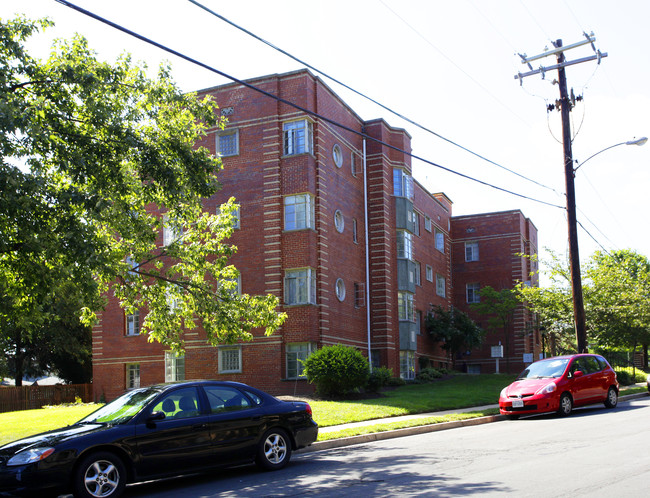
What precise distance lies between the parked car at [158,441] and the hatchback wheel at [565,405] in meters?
8.57

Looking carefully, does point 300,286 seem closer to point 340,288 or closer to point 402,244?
point 340,288

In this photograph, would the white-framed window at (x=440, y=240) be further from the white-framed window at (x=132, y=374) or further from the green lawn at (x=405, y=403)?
the white-framed window at (x=132, y=374)

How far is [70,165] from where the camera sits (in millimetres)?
13023

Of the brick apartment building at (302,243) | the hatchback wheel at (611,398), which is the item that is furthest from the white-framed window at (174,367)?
the hatchback wheel at (611,398)

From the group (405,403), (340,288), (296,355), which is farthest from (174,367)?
(405,403)

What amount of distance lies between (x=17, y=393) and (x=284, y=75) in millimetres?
20066

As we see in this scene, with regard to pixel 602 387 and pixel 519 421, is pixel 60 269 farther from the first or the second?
pixel 602 387

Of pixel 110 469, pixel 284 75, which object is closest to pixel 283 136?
pixel 284 75

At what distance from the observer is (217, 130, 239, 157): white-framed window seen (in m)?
29.4

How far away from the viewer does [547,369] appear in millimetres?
18281

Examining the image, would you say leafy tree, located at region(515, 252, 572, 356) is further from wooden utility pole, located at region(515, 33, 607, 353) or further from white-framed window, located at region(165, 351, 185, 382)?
white-framed window, located at region(165, 351, 185, 382)

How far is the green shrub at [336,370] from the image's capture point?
23.6 meters

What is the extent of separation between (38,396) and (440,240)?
25.5 m

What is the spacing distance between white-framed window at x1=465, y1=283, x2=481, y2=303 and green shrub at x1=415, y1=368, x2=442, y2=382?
14.7 meters
